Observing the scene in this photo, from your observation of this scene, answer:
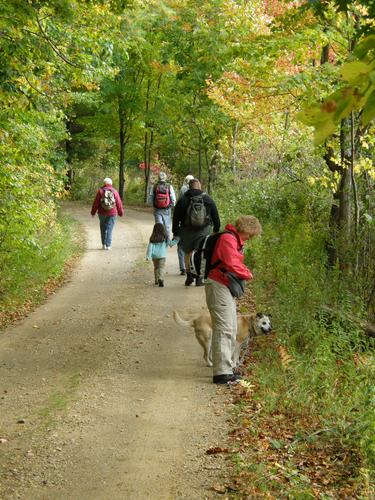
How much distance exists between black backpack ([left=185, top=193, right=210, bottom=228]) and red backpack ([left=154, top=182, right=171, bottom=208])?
7.59 feet

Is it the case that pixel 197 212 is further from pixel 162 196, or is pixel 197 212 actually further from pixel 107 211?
pixel 107 211

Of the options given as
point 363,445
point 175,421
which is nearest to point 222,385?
point 175,421

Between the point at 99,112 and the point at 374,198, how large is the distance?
2494 cm

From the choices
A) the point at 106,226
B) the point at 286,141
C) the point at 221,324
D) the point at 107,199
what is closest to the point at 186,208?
the point at 221,324

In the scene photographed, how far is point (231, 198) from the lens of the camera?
21.3 meters

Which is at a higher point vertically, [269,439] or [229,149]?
[229,149]

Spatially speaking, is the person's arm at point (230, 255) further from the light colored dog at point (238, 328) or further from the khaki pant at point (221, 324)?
the light colored dog at point (238, 328)

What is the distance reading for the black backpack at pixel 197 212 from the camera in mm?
11812

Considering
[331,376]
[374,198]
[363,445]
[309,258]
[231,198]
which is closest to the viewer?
[363,445]

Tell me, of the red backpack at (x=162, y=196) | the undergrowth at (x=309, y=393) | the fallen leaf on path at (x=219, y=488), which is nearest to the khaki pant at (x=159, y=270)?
the red backpack at (x=162, y=196)

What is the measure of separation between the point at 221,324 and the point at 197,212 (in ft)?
15.1

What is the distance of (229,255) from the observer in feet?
24.1

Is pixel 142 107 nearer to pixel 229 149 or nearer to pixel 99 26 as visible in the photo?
pixel 229 149

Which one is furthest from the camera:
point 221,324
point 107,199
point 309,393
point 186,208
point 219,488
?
point 107,199
